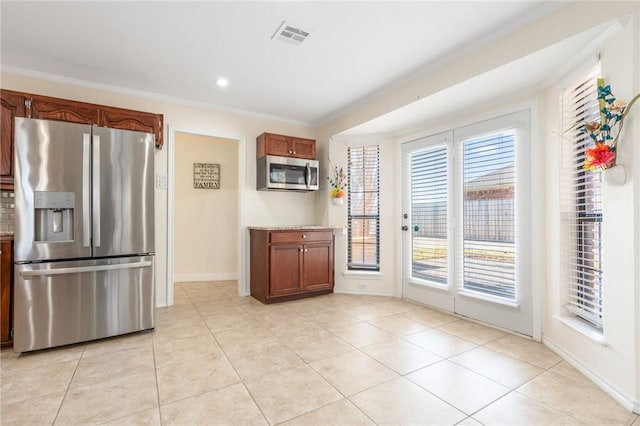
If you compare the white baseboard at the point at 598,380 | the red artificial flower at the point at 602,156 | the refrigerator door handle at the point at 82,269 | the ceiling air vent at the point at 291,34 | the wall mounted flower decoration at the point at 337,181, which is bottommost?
the white baseboard at the point at 598,380

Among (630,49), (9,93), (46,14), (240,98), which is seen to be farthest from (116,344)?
(630,49)

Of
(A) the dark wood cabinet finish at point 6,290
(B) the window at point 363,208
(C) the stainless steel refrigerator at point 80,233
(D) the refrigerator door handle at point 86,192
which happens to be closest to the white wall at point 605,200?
(B) the window at point 363,208

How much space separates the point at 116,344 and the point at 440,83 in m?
3.69

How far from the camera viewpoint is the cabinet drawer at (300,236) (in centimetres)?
388

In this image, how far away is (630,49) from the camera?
1771 mm

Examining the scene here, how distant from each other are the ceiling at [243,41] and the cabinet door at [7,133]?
45 cm

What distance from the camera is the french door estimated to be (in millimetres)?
2875

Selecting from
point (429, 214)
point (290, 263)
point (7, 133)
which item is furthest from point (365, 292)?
point (7, 133)

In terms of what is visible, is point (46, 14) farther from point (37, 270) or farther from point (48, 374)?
point (48, 374)

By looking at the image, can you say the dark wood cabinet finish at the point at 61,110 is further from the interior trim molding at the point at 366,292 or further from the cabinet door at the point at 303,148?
the interior trim molding at the point at 366,292

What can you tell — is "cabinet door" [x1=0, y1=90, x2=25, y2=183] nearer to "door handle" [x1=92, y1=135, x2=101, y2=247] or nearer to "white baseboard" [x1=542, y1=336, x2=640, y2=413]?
"door handle" [x1=92, y1=135, x2=101, y2=247]

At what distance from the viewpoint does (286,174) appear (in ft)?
14.1

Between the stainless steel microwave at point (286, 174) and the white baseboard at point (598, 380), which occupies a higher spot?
the stainless steel microwave at point (286, 174)

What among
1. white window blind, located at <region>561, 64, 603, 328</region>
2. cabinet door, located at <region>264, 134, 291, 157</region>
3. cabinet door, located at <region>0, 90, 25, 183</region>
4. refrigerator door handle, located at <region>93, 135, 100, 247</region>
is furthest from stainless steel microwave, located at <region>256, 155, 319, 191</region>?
white window blind, located at <region>561, 64, 603, 328</region>
